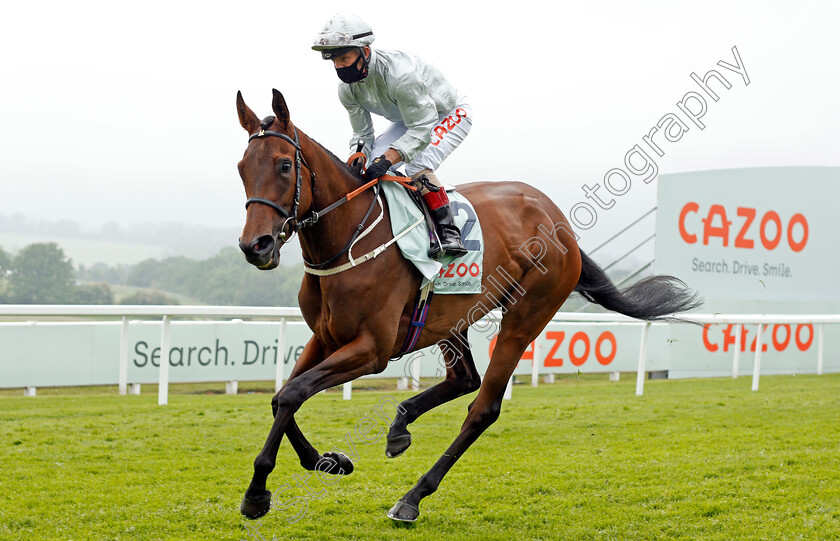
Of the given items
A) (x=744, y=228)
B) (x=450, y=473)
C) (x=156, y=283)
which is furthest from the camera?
(x=744, y=228)

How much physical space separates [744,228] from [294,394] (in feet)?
36.1

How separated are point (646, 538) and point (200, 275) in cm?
686

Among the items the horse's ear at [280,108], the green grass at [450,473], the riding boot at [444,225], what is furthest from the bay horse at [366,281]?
the green grass at [450,473]

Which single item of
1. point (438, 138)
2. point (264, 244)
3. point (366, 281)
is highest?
point (438, 138)

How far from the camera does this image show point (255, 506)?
3090mm

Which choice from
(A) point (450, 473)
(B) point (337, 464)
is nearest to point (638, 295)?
(A) point (450, 473)

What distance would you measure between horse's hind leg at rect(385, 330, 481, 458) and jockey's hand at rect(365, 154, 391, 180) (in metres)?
1.10

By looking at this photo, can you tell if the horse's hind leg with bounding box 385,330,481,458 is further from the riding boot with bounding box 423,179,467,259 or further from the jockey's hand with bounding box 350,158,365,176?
the jockey's hand with bounding box 350,158,365,176

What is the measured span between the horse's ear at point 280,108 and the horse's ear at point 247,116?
88 mm

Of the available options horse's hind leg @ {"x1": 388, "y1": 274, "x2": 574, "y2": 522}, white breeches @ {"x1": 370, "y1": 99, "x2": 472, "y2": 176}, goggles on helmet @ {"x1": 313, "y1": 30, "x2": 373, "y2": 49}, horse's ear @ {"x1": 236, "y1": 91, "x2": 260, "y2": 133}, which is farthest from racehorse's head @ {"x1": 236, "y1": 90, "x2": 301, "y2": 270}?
horse's hind leg @ {"x1": 388, "y1": 274, "x2": 574, "y2": 522}

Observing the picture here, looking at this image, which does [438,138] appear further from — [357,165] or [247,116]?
[247,116]

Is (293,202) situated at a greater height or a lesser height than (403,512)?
greater

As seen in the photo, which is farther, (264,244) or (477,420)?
(477,420)

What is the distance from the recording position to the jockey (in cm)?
338
